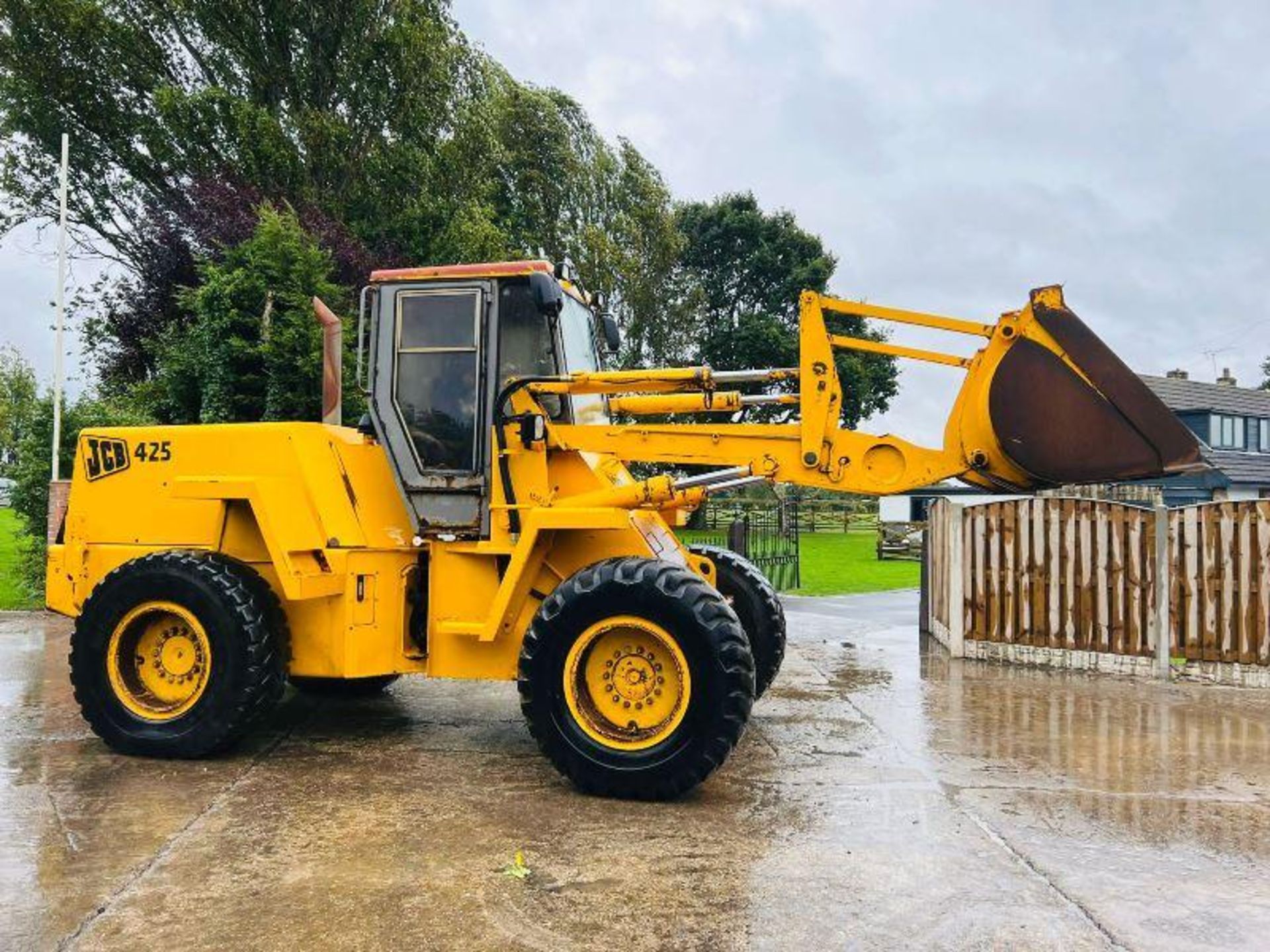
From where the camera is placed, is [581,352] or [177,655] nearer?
[177,655]

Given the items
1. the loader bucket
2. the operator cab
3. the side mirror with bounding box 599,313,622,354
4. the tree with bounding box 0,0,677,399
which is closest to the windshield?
the operator cab

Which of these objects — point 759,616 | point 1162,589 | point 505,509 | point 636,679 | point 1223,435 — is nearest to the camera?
point 636,679

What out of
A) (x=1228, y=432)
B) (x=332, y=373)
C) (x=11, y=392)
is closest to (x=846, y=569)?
(x=332, y=373)

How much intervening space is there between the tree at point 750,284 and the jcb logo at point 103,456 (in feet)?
97.9

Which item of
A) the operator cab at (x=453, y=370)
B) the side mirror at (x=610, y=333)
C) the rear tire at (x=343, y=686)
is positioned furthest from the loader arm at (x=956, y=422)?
the rear tire at (x=343, y=686)

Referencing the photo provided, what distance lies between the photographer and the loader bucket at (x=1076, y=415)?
5.28 m

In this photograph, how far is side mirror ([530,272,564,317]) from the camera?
561cm

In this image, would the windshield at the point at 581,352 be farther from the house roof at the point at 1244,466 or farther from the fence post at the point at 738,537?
the house roof at the point at 1244,466

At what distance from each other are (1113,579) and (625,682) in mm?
5657

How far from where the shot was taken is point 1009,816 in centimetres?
492

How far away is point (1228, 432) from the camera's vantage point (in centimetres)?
3859

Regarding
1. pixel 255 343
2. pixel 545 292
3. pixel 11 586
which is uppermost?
pixel 255 343

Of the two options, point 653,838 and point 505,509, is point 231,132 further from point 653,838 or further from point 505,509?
point 653,838

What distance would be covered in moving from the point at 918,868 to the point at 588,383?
10.00 feet
